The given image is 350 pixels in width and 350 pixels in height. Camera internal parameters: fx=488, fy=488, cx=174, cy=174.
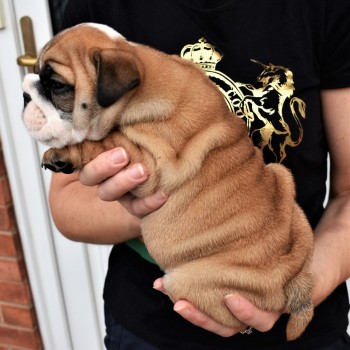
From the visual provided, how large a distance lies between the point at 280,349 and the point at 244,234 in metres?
0.29

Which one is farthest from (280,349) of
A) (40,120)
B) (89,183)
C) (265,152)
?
(40,120)

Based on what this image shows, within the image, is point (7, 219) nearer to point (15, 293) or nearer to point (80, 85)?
point (15, 293)

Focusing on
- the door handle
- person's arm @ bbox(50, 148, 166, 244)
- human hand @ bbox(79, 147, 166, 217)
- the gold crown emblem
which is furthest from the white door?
human hand @ bbox(79, 147, 166, 217)

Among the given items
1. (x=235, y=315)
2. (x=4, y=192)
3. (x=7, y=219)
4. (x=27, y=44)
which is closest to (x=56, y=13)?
(x=27, y=44)

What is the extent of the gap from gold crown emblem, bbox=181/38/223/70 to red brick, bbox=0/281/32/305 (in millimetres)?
1682

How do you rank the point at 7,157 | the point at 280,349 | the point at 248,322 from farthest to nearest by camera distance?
the point at 7,157 < the point at 280,349 < the point at 248,322

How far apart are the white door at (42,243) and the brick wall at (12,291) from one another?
0.11 ft

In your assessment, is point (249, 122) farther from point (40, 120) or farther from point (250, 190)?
point (40, 120)

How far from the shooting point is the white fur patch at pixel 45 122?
3.16ft

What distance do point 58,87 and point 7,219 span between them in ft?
4.71

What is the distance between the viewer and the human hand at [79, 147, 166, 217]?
95 centimetres

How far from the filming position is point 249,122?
109 cm

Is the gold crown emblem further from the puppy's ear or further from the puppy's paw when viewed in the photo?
the puppy's paw

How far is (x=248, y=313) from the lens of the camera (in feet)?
3.09
